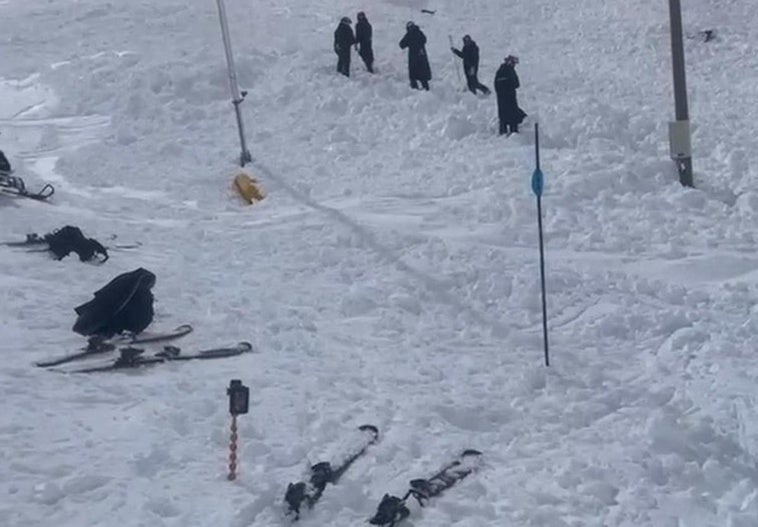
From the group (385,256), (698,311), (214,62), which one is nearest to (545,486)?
(698,311)

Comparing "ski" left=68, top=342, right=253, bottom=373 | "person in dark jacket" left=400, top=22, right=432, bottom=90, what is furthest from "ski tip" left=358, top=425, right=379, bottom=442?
"person in dark jacket" left=400, top=22, right=432, bottom=90

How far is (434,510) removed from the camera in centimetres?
794

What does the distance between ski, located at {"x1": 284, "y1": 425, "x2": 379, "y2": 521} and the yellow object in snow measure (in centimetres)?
851

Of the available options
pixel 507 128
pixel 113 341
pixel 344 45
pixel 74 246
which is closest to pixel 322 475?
pixel 113 341

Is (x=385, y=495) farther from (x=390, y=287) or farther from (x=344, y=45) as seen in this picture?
(x=344, y=45)

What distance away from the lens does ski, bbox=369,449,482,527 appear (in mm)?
7703

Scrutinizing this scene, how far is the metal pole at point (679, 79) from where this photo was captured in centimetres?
1600

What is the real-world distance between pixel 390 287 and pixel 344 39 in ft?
35.6

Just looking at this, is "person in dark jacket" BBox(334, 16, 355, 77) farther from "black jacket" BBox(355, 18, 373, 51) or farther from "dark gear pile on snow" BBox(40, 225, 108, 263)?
"dark gear pile on snow" BBox(40, 225, 108, 263)

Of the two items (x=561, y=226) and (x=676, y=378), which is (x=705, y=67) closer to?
(x=561, y=226)

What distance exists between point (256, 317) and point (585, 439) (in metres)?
3.92

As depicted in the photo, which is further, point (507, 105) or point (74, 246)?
point (507, 105)

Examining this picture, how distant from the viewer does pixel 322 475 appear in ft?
26.7

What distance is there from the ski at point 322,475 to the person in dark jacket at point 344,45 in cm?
1462
